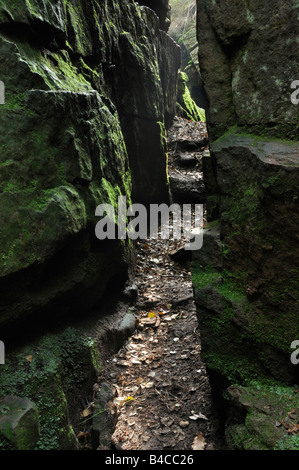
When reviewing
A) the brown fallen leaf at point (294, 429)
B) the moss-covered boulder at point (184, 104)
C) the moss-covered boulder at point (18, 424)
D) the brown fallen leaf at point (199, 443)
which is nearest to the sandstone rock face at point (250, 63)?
the brown fallen leaf at point (294, 429)

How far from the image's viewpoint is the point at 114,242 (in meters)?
5.06

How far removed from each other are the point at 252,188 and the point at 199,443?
2.71 m

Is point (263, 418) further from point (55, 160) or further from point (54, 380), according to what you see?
point (55, 160)

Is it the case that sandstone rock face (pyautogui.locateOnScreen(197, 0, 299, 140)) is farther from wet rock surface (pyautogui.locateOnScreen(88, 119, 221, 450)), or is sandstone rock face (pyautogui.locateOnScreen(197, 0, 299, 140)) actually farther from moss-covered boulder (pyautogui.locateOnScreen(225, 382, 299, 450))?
wet rock surface (pyautogui.locateOnScreen(88, 119, 221, 450))

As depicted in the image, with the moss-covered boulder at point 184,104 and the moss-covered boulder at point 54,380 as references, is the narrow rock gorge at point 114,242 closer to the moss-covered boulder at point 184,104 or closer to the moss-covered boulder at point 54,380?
the moss-covered boulder at point 54,380

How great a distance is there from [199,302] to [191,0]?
19.9m

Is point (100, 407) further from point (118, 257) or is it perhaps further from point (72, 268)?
point (118, 257)

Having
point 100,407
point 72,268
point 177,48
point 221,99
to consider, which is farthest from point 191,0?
point 100,407

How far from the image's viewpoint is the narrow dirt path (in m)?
3.53

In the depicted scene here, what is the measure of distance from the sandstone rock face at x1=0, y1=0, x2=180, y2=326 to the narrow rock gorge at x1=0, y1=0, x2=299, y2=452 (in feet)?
0.07

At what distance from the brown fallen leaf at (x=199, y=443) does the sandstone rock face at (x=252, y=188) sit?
0.56 m

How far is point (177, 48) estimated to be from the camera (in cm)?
1227

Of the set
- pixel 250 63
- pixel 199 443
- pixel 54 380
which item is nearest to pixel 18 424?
pixel 54 380

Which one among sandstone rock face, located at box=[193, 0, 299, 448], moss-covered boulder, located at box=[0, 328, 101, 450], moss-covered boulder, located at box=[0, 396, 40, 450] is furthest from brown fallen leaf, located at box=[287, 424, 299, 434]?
moss-covered boulder, located at box=[0, 396, 40, 450]
